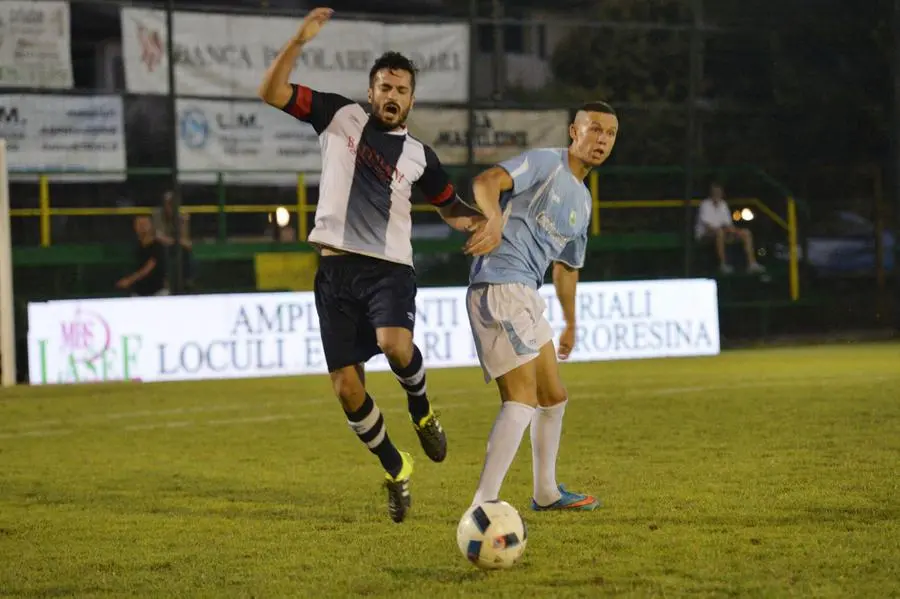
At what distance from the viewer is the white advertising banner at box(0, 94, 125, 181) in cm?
1875

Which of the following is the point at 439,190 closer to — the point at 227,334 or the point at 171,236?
the point at 227,334

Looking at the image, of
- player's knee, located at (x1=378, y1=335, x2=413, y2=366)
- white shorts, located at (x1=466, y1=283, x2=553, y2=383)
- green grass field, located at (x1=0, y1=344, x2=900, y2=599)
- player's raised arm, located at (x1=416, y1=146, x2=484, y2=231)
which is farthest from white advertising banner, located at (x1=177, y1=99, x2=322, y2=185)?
white shorts, located at (x1=466, y1=283, x2=553, y2=383)

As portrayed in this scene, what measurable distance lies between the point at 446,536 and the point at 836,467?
2993 mm

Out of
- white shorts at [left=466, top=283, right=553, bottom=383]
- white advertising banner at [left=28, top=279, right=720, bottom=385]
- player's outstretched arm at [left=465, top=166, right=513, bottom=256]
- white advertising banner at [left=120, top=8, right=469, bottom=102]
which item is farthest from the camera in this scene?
white advertising banner at [left=120, top=8, right=469, bottom=102]

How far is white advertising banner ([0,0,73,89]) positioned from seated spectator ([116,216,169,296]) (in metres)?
2.01

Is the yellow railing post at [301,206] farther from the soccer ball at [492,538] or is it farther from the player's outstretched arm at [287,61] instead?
the soccer ball at [492,538]

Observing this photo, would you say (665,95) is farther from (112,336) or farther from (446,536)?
(446,536)

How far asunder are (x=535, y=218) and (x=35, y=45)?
12.9 meters

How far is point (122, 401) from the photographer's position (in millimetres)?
14516

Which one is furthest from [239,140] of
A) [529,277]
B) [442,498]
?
[529,277]

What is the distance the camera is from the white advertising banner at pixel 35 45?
1838cm

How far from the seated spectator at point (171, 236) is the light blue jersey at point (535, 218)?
12.9 meters

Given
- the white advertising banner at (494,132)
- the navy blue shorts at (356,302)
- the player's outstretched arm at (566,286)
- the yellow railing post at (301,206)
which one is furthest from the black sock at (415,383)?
the white advertising banner at (494,132)

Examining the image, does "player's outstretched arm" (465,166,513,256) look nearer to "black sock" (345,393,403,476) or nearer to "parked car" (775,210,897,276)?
"black sock" (345,393,403,476)
